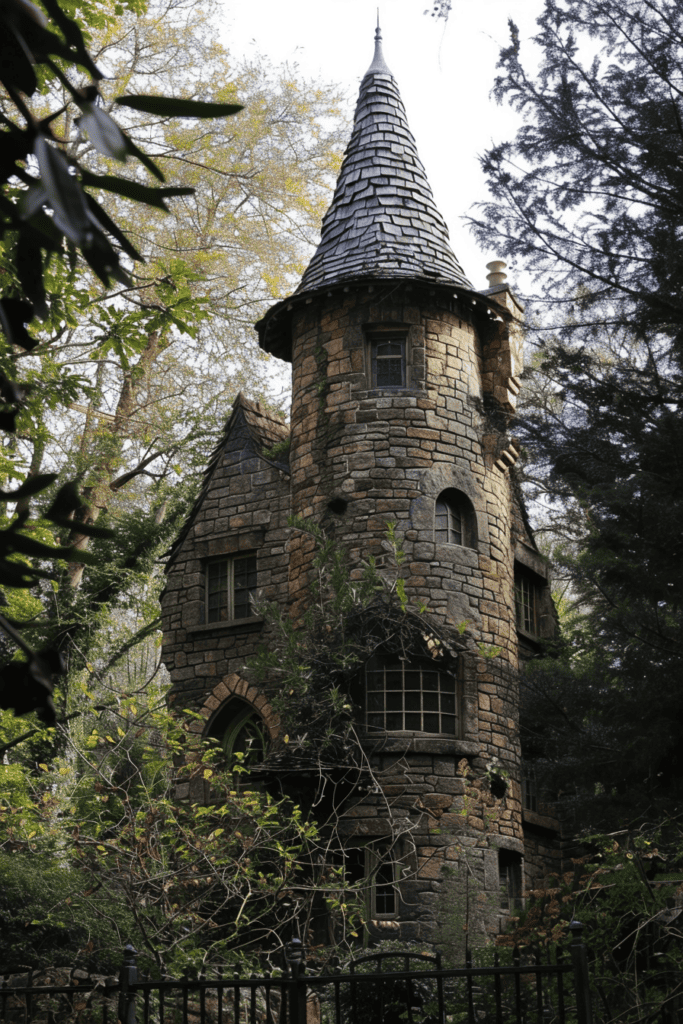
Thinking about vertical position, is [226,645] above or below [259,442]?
below

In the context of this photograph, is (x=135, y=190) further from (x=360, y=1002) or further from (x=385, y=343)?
(x=385, y=343)

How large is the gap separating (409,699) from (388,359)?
385cm

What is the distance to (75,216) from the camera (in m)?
1.33

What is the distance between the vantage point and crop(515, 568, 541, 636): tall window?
1448 cm

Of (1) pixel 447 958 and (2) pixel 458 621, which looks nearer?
(1) pixel 447 958

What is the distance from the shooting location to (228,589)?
44.6 ft

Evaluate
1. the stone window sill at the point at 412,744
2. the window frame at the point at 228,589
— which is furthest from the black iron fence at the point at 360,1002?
the window frame at the point at 228,589

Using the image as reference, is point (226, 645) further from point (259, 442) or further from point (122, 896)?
point (122, 896)

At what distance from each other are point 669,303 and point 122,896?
6.59 m

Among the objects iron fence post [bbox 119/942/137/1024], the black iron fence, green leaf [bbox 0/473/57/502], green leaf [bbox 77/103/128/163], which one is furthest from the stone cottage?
green leaf [bbox 77/103/128/163]

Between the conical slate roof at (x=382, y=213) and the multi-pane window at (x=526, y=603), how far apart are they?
4155 mm

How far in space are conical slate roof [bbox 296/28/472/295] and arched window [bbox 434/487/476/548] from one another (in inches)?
96.3

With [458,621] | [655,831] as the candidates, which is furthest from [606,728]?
[458,621]

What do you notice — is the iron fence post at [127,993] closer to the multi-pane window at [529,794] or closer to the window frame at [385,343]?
the window frame at [385,343]
